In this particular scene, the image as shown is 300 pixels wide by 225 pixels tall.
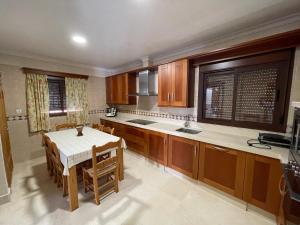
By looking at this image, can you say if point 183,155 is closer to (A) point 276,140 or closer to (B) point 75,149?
(A) point 276,140

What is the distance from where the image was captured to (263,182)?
155cm

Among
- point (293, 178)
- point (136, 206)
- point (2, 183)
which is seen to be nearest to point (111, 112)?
point (2, 183)

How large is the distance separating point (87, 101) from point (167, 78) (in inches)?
101

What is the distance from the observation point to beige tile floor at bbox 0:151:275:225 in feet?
5.19

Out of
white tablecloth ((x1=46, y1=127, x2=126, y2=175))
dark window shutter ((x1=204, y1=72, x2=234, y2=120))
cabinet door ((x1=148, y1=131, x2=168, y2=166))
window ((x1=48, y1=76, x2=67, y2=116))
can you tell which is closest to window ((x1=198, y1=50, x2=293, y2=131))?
dark window shutter ((x1=204, y1=72, x2=234, y2=120))

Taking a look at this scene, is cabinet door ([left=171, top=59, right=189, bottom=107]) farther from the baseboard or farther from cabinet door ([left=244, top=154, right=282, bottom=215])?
the baseboard

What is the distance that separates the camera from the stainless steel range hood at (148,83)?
3172mm

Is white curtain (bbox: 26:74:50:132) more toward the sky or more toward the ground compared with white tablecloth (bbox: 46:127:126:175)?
more toward the sky

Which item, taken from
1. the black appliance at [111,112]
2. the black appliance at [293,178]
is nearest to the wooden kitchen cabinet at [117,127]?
the black appliance at [111,112]

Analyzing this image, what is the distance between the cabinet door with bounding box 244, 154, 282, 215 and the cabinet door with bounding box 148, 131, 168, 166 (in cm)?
128

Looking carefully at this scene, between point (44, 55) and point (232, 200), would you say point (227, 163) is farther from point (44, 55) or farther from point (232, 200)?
point (44, 55)

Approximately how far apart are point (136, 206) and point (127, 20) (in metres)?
2.40

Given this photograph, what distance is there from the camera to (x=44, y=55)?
305 centimetres

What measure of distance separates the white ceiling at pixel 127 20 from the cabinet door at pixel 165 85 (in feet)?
1.42
